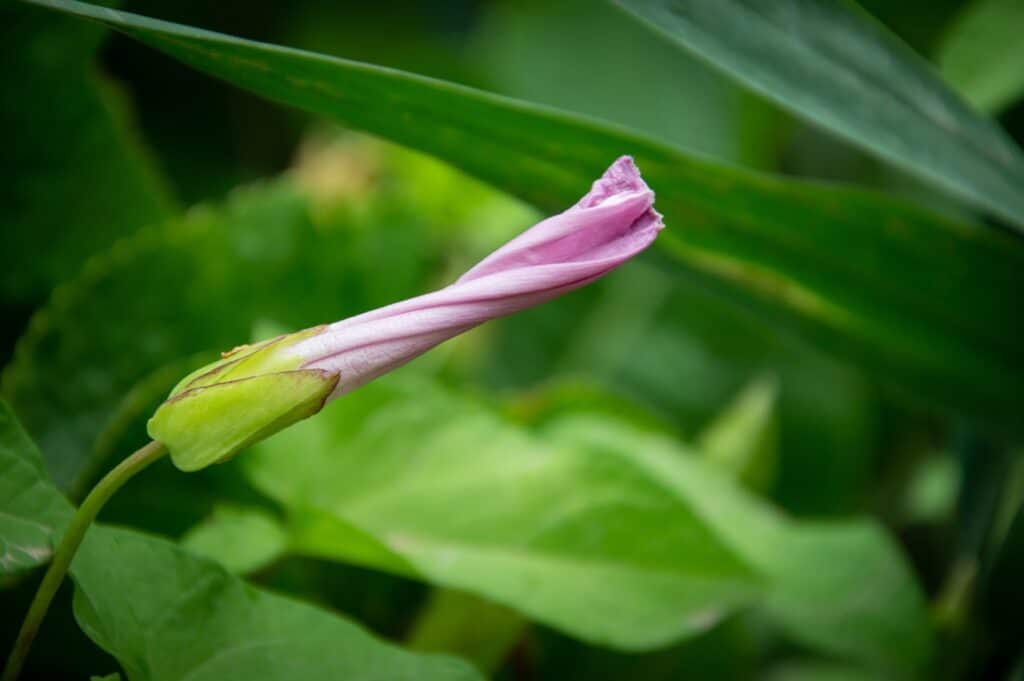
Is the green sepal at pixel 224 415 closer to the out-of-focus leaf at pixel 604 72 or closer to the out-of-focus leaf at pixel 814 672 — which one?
the out-of-focus leaf at pixel 814 672

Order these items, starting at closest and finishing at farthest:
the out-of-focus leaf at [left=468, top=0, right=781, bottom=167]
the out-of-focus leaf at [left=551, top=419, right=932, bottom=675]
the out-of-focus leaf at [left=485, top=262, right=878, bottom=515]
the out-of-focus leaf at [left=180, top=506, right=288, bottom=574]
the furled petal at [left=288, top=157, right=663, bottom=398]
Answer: the furled petal at [left=288, top=157, right=663, bottom=398], the out-of-focus leaf at [left=180, top=506, right=288, bottom=574], the out-of-focus leaf at [left=551, top=419, right=932, bottom=675], the out-of-focus leaf at [left=485, top=262, right=878, bottom=515], the out-of-focus leaf at [left=468, top=0, right=781, bottom=167]

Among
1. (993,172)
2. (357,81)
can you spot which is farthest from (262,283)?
(993,172)

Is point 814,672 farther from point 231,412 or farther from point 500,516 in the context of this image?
point 231,412

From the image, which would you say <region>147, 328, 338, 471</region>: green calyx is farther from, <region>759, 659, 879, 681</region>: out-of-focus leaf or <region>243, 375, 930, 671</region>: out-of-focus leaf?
<region>759, 659, 879, 681</region>: out-of-focus leaf

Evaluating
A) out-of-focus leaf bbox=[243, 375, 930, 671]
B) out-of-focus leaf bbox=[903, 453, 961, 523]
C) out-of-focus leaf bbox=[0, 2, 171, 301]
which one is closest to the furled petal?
out-of-focus leaf bbox=[243, 375, 930, 671]

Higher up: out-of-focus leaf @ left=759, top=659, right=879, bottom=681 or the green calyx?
the green calyx
